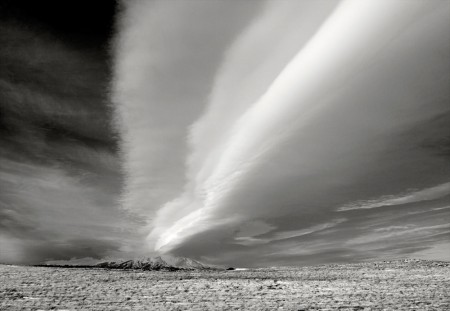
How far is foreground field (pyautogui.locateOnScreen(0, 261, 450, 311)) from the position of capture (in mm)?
11641

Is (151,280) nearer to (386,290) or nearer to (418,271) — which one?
(386,290)

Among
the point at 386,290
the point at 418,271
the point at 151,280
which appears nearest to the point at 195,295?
the point at 151,280

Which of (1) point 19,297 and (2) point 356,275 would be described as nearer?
(1) point 19,297

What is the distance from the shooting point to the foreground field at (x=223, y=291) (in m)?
11.6

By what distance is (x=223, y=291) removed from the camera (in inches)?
543

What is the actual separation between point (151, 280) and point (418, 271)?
14.2 meters

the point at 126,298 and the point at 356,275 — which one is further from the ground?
the point at 356,275

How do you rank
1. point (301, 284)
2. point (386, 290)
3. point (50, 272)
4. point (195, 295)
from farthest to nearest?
point (50, 272)
point (301, 284)
point (386, 290)
point (195, 295)

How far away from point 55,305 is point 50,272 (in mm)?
7332

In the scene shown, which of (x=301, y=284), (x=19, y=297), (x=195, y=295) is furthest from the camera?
(x=301, y=284)

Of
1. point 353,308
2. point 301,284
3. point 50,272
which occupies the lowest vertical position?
point 353,308

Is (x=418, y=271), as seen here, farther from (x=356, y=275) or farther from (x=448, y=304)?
(x=448, y=304)

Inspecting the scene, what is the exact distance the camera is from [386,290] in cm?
1446

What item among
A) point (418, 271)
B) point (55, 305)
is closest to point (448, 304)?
point (418, 271)
